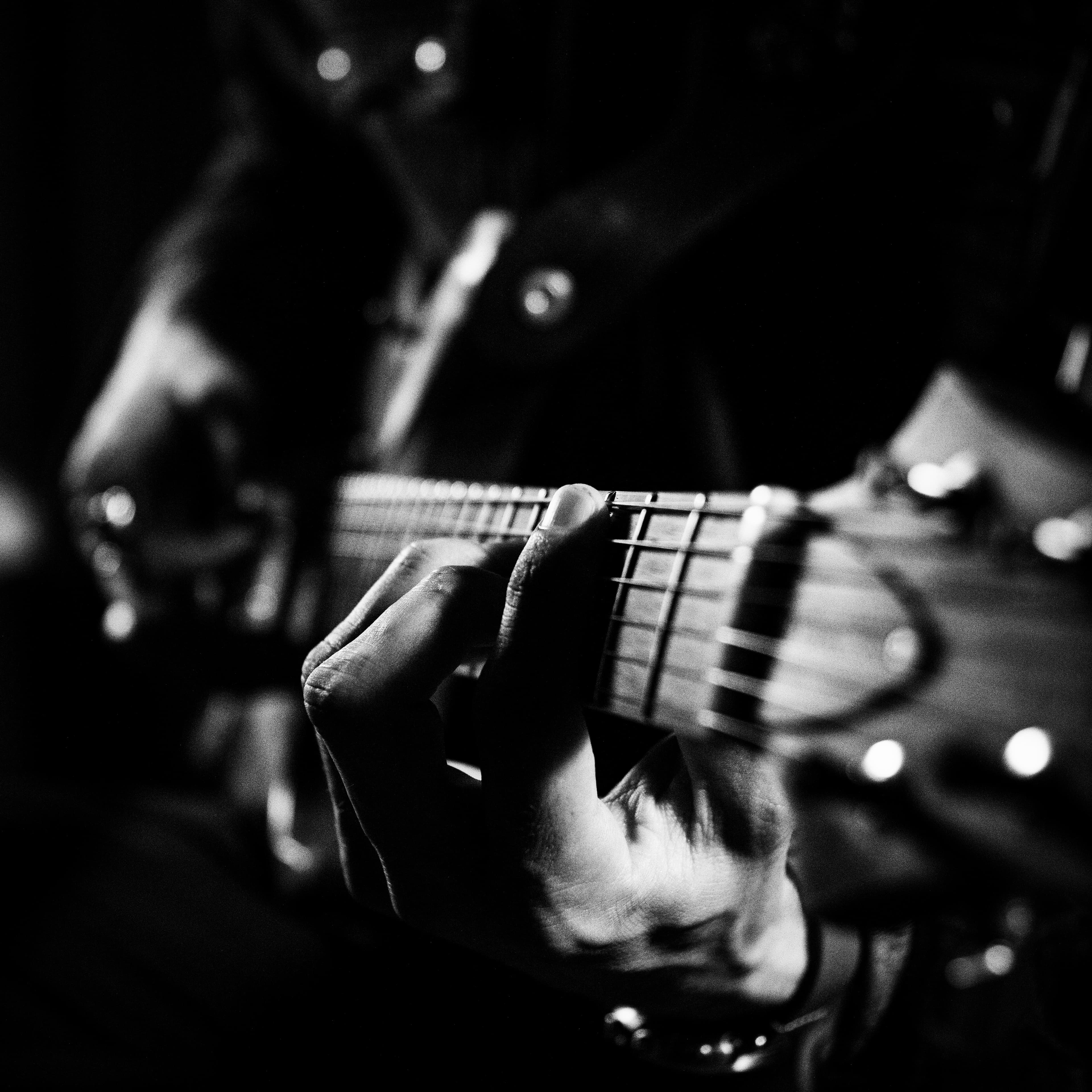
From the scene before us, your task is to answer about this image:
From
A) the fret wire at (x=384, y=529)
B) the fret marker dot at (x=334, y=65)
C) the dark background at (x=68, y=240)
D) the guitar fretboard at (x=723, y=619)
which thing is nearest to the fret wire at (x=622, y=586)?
the guitar fretboard at (x=723, y=619)

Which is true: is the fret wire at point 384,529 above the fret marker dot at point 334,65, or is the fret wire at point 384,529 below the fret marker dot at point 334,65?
below

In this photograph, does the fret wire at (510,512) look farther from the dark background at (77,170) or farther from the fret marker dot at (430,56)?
the dark background at (77,170)

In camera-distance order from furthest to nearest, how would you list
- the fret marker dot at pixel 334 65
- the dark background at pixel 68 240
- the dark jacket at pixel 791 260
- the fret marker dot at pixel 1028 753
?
1. the dark background at pixel 68 240
2. the fret marker dot at pixel 334 65
3. the dark jacket at pixel 791 260
4. the fret marker dot at pixel 1028 753

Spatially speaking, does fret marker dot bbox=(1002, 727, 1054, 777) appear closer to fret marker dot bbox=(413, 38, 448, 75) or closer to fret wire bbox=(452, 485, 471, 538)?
fret wire bbox=(452, 485, 471, 538)

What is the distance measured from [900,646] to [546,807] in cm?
9

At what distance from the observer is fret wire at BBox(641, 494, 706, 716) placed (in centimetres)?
20

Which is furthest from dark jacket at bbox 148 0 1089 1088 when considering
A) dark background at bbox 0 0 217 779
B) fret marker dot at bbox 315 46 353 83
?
dark background at bbox 0 0 217 779

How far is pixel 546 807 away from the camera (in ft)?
0.70

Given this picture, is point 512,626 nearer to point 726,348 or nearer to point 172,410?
point 726,348

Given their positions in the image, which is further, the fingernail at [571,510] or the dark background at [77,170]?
the dark background at [77,170]

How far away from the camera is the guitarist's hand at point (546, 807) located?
204 mm

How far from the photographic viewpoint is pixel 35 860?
65 cm

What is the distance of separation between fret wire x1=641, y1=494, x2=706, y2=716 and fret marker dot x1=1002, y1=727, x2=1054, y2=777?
2.7 inches

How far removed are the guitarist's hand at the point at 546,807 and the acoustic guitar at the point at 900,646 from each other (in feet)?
0.04
